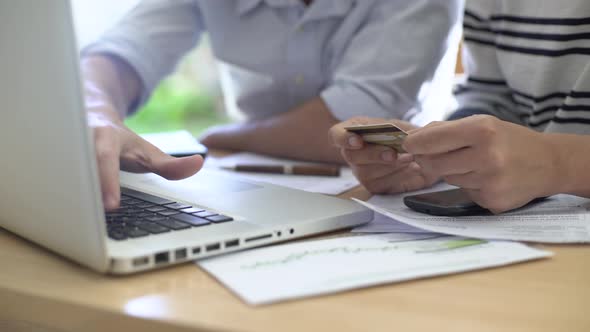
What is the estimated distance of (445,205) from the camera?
2.12 ft

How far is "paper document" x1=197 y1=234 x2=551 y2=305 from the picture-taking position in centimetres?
46

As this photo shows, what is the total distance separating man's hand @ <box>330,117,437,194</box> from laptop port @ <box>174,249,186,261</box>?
0.85 feet

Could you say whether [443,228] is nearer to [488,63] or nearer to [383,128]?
Result: [383,128]

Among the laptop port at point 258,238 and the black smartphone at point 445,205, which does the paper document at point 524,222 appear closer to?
the black smartphone at point 445,205

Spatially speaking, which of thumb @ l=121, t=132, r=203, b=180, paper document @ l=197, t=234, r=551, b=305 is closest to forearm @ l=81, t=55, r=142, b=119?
thumb @ l=121, t=132, r=203, b=180

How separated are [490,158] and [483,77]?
466mm

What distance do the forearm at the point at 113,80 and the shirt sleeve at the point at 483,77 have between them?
59cm

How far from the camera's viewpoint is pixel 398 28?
1.12 meters

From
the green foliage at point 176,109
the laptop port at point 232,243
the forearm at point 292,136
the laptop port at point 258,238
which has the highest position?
the laptop port at point 232,243

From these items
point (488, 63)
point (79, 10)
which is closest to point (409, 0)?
point (488, 63)

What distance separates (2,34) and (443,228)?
40 cm

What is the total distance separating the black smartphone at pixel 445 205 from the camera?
645 millimetres

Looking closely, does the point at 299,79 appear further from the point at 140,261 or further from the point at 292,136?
the point at 140,261

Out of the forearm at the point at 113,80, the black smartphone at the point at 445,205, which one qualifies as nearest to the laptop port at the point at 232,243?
the black smartphone at the point at 445,205
